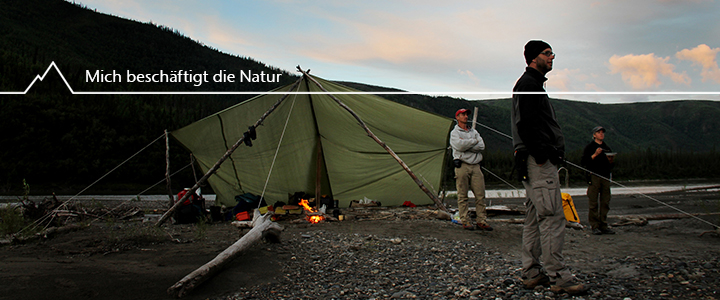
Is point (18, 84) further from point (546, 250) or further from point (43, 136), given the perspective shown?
point (546, 250)

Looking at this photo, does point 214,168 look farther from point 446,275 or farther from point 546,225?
point 546,225

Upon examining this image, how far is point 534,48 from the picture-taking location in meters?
3.21

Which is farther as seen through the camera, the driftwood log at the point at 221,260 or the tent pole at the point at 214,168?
the tent pole at the point at 214,168

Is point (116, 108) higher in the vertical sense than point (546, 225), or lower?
higher

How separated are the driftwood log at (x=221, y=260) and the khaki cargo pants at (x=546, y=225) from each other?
264cm

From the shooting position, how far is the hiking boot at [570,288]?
2.83 m

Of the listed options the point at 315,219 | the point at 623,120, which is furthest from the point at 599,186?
the point at 623,120

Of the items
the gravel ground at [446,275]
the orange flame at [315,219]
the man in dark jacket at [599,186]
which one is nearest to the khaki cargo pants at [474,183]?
the gravel ground at [446,275]

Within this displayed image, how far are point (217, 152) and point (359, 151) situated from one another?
334cm

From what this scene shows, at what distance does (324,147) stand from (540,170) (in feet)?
22.5

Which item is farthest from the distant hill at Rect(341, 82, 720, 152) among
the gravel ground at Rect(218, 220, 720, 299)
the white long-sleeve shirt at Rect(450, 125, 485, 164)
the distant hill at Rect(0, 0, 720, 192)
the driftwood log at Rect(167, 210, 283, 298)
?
the driftwood log at Rect(167, 210, 283, 298)

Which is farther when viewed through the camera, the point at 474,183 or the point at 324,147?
the point at 324,147

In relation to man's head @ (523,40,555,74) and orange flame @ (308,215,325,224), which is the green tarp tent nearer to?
orange flame @ (308,215,325,224)

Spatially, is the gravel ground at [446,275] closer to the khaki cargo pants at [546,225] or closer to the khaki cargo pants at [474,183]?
the khaki cargo pants at [546,225]
